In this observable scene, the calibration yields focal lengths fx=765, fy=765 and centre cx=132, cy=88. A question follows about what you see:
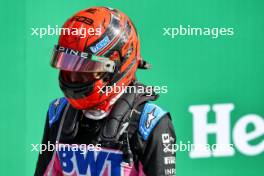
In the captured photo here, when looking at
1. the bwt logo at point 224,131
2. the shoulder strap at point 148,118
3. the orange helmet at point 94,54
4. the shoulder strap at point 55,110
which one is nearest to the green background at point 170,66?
the bwt logo at point 224,131

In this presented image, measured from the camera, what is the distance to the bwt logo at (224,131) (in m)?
3.57

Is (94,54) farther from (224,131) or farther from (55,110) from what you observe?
(224,131)

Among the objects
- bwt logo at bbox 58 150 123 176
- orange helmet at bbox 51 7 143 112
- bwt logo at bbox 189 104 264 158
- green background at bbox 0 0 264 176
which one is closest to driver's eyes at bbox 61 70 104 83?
orange helmet at bbox 51 7 143 112

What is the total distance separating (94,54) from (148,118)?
0.27m

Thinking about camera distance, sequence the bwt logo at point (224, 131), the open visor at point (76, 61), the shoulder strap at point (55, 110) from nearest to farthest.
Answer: the open visor at point (76, 61) < the shoulder strap at point (55, 110) < the bwt logo at point (224, 131)

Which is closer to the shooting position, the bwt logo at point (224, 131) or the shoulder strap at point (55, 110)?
the shoulder strap at point (55, 110)

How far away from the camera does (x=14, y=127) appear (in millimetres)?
3354

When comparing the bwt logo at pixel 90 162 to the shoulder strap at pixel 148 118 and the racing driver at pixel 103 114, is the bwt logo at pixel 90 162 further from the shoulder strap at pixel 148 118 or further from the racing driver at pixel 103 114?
the shoulder strap at pixel 148 118

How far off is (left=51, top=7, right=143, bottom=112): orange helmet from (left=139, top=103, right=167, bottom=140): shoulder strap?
13 cm

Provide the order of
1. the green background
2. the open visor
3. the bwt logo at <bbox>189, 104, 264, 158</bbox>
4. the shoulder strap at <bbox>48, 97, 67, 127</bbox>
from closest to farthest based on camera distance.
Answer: the open visor
the shoulder strap at <bbox>48, 97, 67, 127</bbox>
the green background
the bwt logo at <bbox>189, 104, 264, 158</bbox>

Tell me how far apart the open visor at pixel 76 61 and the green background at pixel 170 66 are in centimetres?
91

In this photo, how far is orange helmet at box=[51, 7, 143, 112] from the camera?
2.41 meters

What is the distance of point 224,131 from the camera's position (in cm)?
361

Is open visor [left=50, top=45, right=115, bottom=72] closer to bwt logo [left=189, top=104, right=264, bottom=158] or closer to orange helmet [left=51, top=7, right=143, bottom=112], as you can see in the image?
orange helmet [left=51, top=7, right=143, bottom=112]
